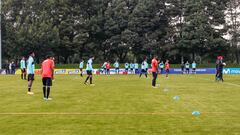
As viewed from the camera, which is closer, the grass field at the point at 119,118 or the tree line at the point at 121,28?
the grass field at the point at 119,118

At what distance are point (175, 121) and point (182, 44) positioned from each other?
61.2 meters

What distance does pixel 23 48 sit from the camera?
73.2 m

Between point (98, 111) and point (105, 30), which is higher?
point (105, 30)

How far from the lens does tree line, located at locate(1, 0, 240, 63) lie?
236 ft

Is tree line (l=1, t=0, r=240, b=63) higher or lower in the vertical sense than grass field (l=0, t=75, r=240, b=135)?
higher

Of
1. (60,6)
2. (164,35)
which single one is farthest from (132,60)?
(60,6)

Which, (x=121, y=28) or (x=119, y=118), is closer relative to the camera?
(x=119, y=118)

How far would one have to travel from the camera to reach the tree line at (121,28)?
236ft

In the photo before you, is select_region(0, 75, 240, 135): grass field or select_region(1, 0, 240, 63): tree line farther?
select_region(1, 0, 240, 63): tree line

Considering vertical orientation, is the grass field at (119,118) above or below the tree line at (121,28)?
below

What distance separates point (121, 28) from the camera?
75.1 metres

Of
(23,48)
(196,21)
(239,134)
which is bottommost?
(239,134)

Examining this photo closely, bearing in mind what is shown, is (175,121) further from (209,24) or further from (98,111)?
(209,24)

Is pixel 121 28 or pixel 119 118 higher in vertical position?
pixel 121 28
